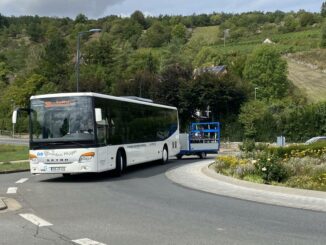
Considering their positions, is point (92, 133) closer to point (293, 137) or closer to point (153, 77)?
point (293, 137)

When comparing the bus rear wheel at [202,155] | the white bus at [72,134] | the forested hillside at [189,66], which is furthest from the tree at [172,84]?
the white bus at [72,134]

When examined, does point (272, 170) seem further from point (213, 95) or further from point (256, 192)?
point (213, 95)

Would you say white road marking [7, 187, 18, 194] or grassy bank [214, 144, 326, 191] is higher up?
grassy bank [214, 144, 326, 191]

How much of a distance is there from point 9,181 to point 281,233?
12754mm

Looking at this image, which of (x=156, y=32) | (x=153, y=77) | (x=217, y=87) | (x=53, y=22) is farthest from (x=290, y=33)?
(x=217, y=87)

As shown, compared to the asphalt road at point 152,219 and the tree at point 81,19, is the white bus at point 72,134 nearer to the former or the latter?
the asphalt road at point 152,219

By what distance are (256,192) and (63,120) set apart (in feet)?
23.9

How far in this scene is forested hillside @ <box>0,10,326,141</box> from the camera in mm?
62312

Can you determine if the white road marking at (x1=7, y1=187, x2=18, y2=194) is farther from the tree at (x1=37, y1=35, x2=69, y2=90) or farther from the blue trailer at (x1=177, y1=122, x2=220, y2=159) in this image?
the tree at (x1=37, y1=35, x2=69, y2=90)

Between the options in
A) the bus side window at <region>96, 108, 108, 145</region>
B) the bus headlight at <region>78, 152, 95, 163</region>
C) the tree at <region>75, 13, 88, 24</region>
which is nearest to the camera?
the bus headlight at <region>78, 152, 95, 163</region>

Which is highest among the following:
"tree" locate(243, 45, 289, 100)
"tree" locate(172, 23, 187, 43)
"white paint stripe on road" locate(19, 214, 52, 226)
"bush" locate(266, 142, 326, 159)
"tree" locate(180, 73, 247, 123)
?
"tree" locate(172, 23, 187, 43)

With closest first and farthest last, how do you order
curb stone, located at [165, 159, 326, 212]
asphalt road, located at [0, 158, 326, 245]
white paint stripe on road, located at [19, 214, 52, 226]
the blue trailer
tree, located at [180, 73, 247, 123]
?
asphalt road, located at [0, 158, 326, 245] → white paint stripe on road, located at [19, 214, 52, 226] → curb stone, located at [165, 159, 326, 212] → the blue trailer → tree, located at [180, 73, 247, 123]

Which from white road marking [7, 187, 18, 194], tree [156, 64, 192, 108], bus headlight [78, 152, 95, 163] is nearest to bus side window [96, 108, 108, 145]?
bus headlight [78, 152, 95, 163]

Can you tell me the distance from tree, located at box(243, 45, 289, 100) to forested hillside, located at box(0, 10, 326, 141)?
18 centimetres
